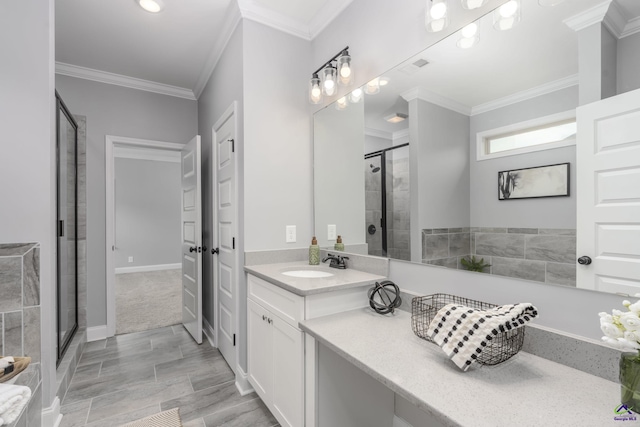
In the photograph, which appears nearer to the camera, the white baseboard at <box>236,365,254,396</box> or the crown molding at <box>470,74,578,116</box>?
the crown molding at <box>470,74,578,116</box>

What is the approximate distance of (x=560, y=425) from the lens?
688mm

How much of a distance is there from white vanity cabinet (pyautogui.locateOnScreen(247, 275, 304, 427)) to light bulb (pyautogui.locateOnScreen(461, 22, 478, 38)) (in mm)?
1437

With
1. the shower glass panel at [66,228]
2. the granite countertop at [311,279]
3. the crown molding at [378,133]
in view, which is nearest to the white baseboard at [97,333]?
the shower glass panel at [66,228]

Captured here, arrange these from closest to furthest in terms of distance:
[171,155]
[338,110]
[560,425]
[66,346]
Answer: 1. [560,425]
2. [338,110]
3. [66,346]
4. [171,155]

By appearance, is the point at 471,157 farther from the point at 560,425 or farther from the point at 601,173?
the point at 560,425

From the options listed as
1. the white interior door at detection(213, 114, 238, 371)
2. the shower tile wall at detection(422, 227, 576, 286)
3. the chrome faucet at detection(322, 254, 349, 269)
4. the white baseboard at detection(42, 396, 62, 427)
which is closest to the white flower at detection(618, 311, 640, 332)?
the shower tile wall at detection(422, 227, 576, 286)

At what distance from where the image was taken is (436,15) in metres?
1.36

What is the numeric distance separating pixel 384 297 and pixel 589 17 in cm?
139

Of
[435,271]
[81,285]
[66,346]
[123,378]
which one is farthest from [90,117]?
[435,271]

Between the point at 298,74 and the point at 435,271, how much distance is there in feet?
6.04

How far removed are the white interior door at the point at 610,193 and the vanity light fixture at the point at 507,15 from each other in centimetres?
46

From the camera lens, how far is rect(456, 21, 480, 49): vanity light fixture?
4.18 ft

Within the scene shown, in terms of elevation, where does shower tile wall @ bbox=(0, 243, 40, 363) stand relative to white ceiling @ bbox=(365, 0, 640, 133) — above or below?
below

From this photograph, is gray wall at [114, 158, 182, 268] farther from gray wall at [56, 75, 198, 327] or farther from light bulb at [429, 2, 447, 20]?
light bulb at [429, 2, 447, 20]
